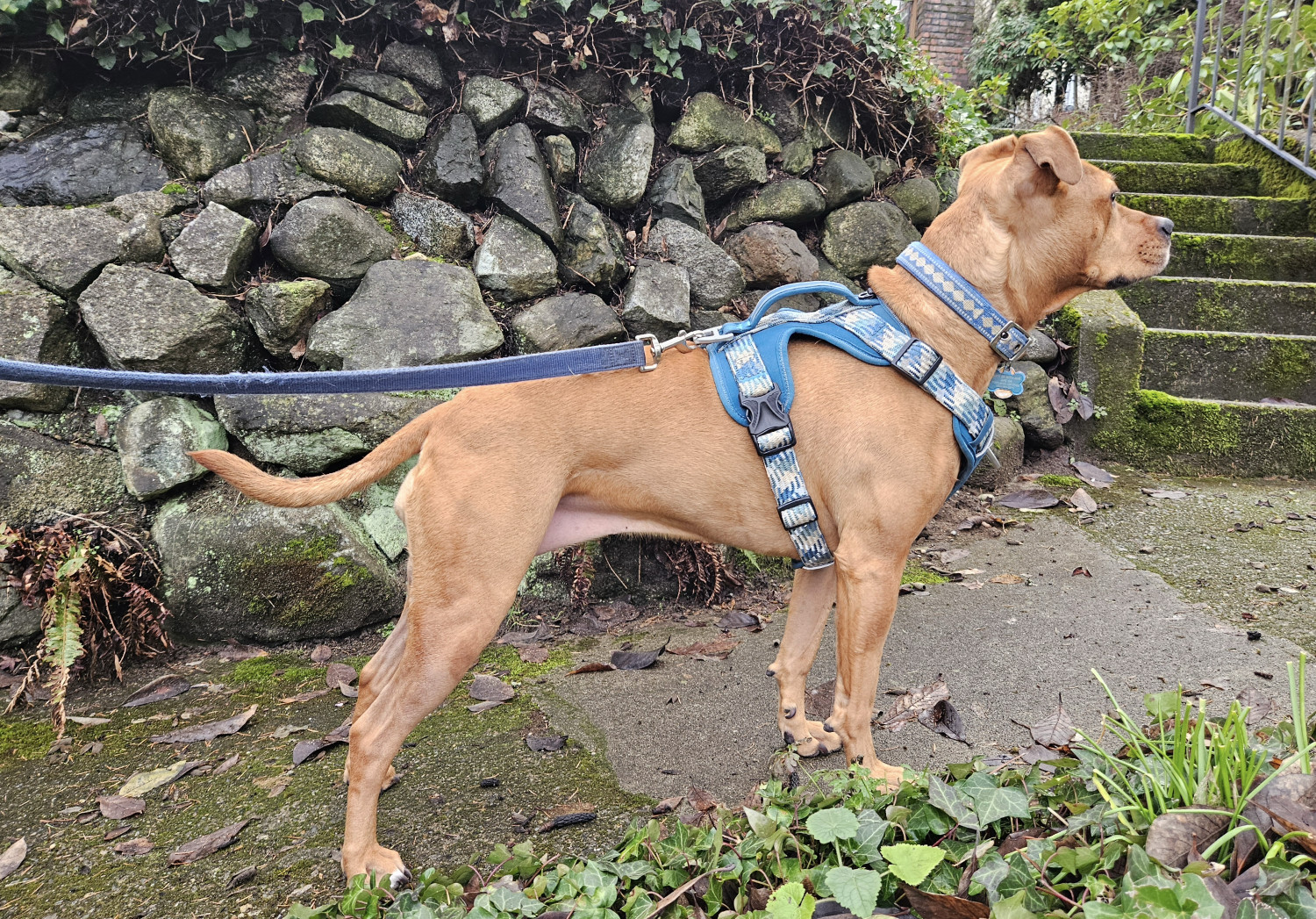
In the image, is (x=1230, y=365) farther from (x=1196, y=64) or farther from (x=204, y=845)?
(x=204, y=845)

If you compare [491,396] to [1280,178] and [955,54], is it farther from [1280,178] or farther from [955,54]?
[955,54]

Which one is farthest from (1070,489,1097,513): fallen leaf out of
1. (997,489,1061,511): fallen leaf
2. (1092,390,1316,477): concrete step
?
(1092,390,1316,477): concrete step

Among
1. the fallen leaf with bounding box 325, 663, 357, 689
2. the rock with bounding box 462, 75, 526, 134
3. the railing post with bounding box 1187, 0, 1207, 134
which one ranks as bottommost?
the fallen leaf with bounding box 325, 663, 357, 689

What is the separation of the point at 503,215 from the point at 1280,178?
21.6ft

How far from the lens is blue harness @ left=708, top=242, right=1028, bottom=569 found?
99.4 inches

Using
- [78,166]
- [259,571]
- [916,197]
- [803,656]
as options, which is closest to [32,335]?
[78,166]

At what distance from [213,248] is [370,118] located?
42.8 inches

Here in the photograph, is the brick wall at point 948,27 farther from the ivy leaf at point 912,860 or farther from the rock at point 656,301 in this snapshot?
the ivy leaf at point 912,860

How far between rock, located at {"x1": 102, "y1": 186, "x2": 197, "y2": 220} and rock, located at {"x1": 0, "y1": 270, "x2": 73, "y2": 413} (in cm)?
52

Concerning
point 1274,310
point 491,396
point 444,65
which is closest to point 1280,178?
point 1274,310

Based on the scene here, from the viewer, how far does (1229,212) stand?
6.77 metres

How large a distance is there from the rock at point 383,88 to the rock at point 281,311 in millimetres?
1171

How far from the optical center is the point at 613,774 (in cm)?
271

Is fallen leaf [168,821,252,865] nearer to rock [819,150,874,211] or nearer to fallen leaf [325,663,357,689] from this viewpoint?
fallen leaf [325,663,357,689]
